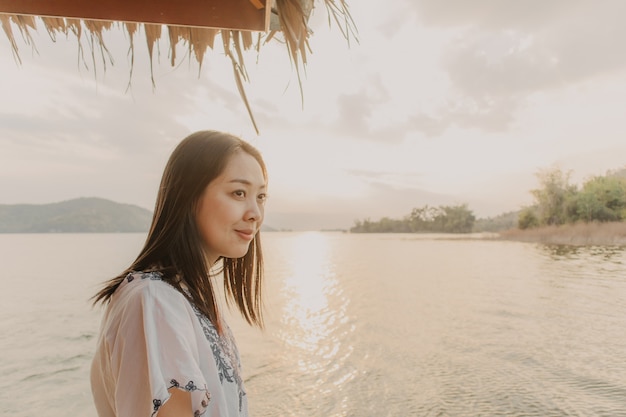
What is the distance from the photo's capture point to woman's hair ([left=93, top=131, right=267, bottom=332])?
86cm

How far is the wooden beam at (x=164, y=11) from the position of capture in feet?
5.31

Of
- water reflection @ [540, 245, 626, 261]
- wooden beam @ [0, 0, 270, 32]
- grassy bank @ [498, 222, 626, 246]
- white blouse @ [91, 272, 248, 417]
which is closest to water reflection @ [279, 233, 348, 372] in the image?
wooden beam @ [0, 0, 270, 32]

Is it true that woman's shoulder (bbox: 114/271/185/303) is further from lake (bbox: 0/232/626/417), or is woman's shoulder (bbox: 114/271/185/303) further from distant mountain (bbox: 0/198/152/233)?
distant mountain (bbox: 0/198/152/233)

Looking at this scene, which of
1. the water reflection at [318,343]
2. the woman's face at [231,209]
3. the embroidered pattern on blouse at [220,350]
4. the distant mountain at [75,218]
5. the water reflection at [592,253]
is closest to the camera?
the embroidered pattern on blouse at [220,350]

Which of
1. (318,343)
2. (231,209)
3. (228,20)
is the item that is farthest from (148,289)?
(318,343)

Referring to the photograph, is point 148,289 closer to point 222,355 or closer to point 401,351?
point 222,355

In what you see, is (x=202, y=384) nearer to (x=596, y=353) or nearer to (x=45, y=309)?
(x=596, y=353)

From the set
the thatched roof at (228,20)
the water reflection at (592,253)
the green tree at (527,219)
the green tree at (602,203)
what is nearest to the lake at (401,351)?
the thatched roof at (228,20)

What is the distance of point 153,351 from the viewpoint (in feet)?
2.18

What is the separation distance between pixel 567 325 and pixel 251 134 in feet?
22.9

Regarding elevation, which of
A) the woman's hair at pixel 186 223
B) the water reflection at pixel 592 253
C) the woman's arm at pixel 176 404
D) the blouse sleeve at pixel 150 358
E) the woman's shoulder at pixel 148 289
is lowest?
the water reflection at pixel 592 253

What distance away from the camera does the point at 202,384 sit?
26.9 inches

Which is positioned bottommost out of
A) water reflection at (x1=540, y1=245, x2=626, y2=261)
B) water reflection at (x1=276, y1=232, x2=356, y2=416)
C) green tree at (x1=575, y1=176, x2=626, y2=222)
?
water reflection at (x1=276, y1=232, x2=356, y2=416)

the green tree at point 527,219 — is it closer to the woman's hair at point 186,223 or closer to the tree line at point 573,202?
the tree line at point 573,202
